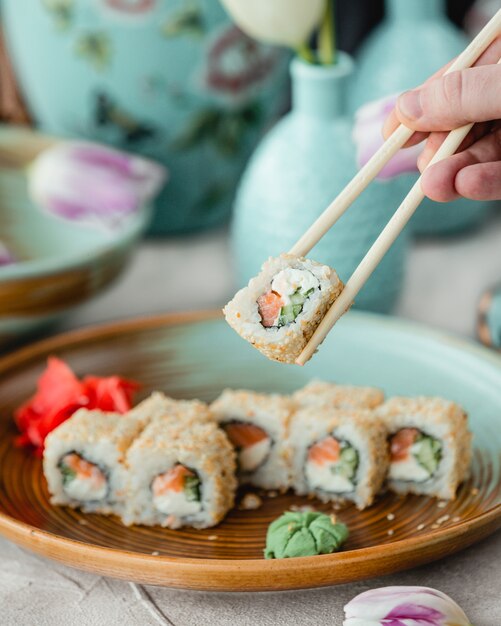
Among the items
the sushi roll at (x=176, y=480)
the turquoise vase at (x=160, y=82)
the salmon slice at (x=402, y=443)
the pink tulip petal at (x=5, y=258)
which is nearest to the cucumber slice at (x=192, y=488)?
the sushi roll at (x=176, y=480)

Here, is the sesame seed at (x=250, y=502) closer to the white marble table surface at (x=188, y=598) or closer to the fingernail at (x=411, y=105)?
the white marble table surface at (x=188, y=598)

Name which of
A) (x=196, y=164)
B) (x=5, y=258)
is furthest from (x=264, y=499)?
(x=196, y=164)

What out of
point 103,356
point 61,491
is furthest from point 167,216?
point 61,491

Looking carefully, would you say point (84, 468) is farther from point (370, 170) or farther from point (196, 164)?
point (196, 164)

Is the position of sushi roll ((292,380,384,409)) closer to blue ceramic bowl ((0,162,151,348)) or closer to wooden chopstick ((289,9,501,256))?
wooden chopstick ((289,9,501,256))

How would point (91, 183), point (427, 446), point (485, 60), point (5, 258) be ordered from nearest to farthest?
point (485, 60) → point (427, 446) → point (5, 258) → point (91, 183)

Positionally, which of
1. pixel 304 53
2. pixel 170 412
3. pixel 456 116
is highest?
pixel 456 116

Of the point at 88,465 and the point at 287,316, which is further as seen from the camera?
the point at 88,465
